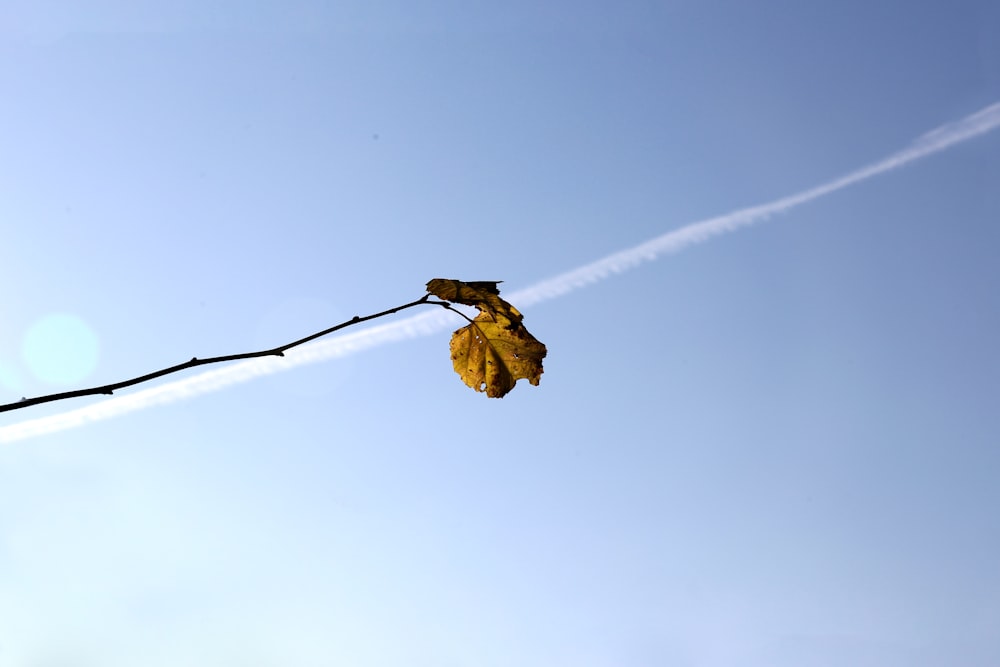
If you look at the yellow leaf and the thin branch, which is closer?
the thin branch

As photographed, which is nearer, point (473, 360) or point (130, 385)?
point (130, 385)

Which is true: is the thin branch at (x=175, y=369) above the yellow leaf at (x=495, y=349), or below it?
below

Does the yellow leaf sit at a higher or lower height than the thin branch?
higher

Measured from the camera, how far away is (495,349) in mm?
4008

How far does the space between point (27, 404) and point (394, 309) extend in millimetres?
1011

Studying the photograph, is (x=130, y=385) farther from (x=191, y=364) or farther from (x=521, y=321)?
(x=521, y=321)

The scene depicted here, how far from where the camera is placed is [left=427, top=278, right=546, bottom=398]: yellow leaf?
348 centimetres

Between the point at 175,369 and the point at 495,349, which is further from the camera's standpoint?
the point at 495,349

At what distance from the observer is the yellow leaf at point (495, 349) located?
3.48 meters

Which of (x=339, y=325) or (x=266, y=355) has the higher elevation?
(x=339, y=325)

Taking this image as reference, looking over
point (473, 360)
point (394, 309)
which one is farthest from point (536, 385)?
point (394, 309)

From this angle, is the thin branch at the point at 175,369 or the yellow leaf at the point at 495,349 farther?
the yellow leaf at the point at 495,349

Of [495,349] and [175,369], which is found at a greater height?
[495,349]

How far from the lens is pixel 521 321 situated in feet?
11.6
